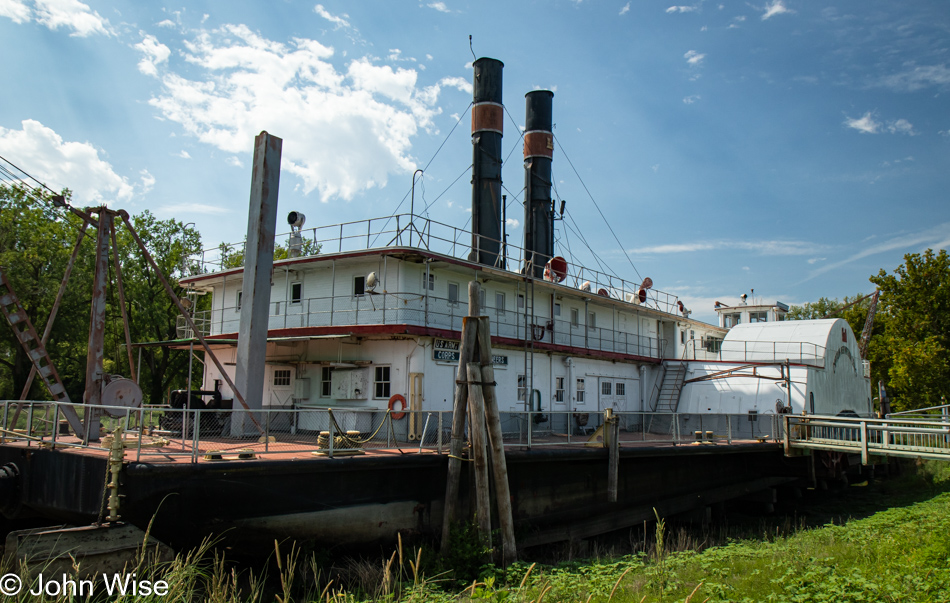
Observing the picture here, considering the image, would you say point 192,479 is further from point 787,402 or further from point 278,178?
point 787,402

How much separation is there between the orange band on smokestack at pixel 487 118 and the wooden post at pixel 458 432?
536 inches

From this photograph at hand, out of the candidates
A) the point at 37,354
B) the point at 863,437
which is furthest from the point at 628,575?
→ the point at 37,354

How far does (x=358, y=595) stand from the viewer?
10.0 meters

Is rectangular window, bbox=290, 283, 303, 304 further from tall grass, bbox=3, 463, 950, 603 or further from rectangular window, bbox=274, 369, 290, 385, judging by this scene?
tall grass, bbox=3, 463, 950, 603

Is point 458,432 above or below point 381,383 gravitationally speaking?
below

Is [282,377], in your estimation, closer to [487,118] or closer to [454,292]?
[454,292]

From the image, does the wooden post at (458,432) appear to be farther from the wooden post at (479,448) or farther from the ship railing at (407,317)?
the ship railing at (407,317)

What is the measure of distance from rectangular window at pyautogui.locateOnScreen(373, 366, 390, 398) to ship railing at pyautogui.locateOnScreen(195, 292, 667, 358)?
1.34m

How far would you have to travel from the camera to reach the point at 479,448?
12.2 meters

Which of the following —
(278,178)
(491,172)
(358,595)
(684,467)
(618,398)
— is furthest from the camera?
(618,398)

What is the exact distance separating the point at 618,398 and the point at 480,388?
15.3 meters

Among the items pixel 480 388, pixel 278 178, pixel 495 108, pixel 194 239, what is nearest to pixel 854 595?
pixel 480 388

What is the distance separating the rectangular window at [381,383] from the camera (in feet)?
59.0

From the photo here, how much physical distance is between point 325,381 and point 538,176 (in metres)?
13.3
